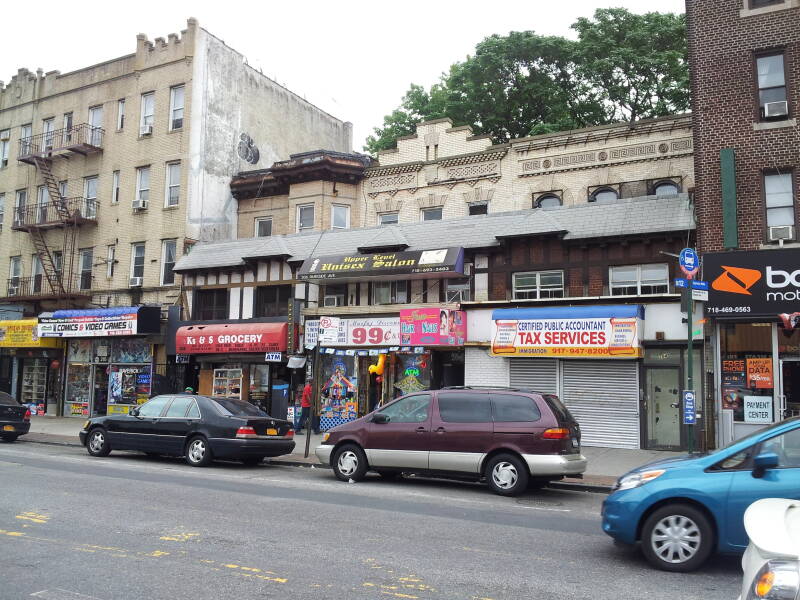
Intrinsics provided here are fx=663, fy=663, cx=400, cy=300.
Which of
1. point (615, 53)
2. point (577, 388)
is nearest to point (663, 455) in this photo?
point (577, 388)

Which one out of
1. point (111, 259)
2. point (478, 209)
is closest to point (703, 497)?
point (478, 209)

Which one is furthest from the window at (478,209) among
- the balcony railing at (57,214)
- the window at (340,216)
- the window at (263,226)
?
the balcony railing at (57,214)

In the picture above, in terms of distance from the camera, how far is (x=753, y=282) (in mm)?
15172

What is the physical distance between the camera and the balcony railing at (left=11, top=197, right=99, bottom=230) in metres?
28.5

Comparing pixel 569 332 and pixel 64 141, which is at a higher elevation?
pixel 64 141

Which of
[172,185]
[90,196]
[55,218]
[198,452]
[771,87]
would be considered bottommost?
Result: [198,452]

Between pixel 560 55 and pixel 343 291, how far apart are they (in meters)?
17.0

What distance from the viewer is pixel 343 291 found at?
72.1 feet

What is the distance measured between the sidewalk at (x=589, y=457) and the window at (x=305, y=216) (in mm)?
8161

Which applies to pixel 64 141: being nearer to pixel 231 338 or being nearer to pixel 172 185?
pixel 172 185

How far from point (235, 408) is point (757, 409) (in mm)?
11904

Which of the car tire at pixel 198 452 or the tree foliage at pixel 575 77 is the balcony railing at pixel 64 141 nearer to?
the tree foliage at pixel 575 77

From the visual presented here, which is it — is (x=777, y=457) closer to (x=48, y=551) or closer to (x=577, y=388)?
(x=48, y=551)

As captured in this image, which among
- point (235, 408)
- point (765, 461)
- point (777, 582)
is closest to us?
point (777, 582)
